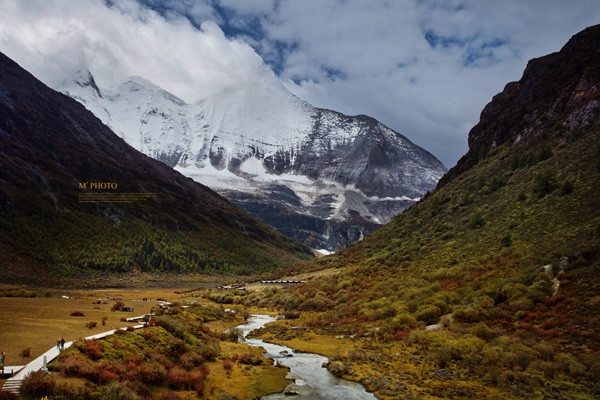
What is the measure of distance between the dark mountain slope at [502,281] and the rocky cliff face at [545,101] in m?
0.38

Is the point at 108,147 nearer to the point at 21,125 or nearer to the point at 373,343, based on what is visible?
the point at 21,125

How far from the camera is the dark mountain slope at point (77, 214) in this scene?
100500 mm

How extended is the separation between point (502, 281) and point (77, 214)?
439 ft

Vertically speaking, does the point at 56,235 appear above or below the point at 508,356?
above

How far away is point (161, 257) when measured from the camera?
13338cm

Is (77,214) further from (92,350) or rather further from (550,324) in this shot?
(550,324)

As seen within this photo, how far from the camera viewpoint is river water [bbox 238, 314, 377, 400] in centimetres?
1873

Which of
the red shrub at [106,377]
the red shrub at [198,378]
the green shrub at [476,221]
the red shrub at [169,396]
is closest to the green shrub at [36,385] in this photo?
the red shrub at [106,377]

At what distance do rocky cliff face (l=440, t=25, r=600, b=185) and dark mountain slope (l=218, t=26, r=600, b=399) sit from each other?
1.24 ft

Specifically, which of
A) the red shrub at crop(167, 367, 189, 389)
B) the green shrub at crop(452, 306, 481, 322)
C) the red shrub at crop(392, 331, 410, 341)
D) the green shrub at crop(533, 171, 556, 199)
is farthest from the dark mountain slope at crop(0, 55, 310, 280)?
the green shrub at crop(533, 171, 556, 199)

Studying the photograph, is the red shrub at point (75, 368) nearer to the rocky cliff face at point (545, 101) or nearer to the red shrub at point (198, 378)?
the red shrub at point (198, 378)

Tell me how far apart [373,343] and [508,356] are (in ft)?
36.0

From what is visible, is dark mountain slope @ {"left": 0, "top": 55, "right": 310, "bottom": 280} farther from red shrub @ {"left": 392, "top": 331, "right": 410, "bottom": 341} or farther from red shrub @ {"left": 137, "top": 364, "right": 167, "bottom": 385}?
red shrub @ {"left": 392, "top": 331, "right": 410, "bottom": 341}

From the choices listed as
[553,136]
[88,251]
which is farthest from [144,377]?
[88,251]
